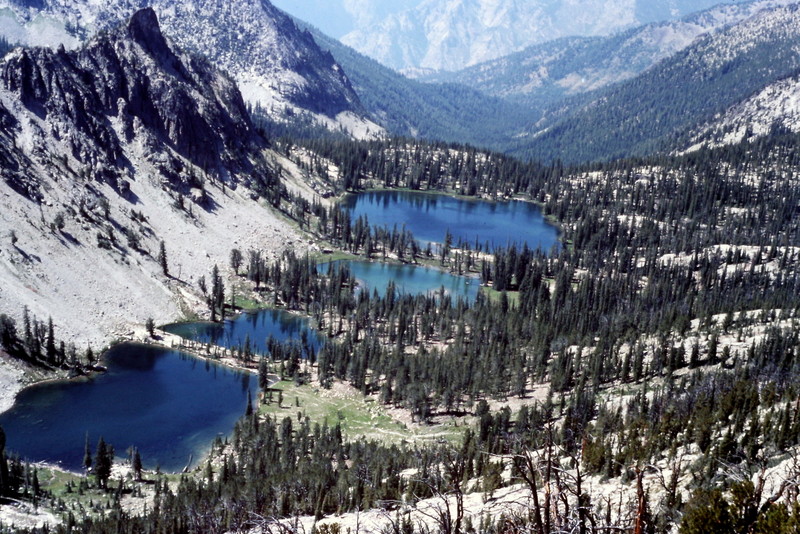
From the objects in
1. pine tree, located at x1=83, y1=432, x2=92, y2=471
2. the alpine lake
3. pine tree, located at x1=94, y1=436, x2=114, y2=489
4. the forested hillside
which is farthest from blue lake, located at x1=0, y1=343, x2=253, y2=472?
the forested hillside

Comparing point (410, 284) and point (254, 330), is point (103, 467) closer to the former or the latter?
point (254, 330)

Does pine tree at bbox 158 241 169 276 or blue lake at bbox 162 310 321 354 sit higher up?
pine tree at bbox 158 241 169 276

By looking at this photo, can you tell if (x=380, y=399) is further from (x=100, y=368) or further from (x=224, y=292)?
(x=224, y=292)

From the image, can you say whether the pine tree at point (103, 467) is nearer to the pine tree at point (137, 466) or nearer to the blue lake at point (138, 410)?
the pine tree at point (137, 466)

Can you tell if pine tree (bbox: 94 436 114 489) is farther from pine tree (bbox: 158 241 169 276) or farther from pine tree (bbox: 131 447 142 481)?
pine tree (bbox: 158 241 169 276)

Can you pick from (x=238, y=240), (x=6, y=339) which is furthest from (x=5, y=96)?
(x=6, y=339)
